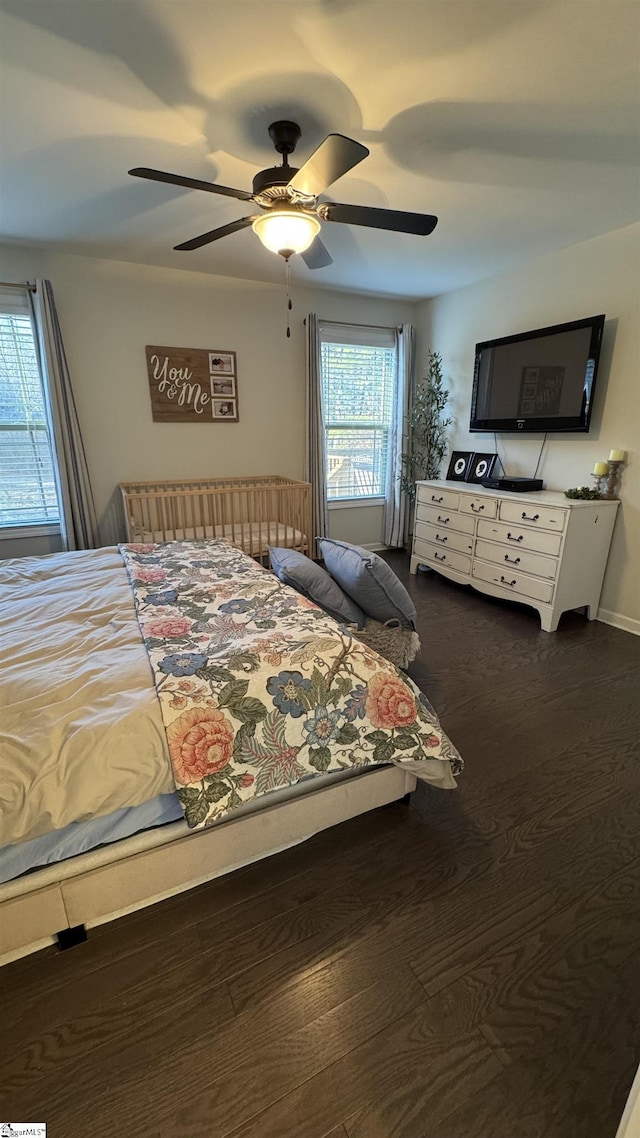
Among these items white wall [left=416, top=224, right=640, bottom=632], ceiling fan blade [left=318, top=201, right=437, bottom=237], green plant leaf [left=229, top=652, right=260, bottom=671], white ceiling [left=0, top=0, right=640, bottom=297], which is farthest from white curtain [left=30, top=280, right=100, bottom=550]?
white wall [left=416, top=224, right=640, bottom=632]

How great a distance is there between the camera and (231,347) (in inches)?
161

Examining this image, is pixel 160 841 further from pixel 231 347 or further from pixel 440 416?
pixel 440 416

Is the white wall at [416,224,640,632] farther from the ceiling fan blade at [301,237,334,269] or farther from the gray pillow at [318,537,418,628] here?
the ceiling fan blade at [301,237,334,269]

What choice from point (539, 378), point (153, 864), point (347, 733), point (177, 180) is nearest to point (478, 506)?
point (539, 378)

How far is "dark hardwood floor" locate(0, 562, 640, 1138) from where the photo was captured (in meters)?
0.96

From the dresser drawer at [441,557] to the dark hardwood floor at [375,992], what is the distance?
2207mm

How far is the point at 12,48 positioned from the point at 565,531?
3376 mm

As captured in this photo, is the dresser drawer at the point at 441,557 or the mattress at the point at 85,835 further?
the dresser drawer at the point at 441,557

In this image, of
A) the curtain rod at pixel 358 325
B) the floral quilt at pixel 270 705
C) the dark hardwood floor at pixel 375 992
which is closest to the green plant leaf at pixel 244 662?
the floral quilt at pixel 270 705

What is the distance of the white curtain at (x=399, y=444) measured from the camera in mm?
4688

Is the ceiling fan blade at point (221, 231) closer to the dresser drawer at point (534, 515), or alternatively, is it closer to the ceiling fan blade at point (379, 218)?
the ceiling fan blade at point (379, 218)

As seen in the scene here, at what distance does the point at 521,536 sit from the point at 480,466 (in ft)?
3.44

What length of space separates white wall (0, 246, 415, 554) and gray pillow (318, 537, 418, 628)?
90.1 inches

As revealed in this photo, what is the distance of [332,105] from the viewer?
70.8 inches
